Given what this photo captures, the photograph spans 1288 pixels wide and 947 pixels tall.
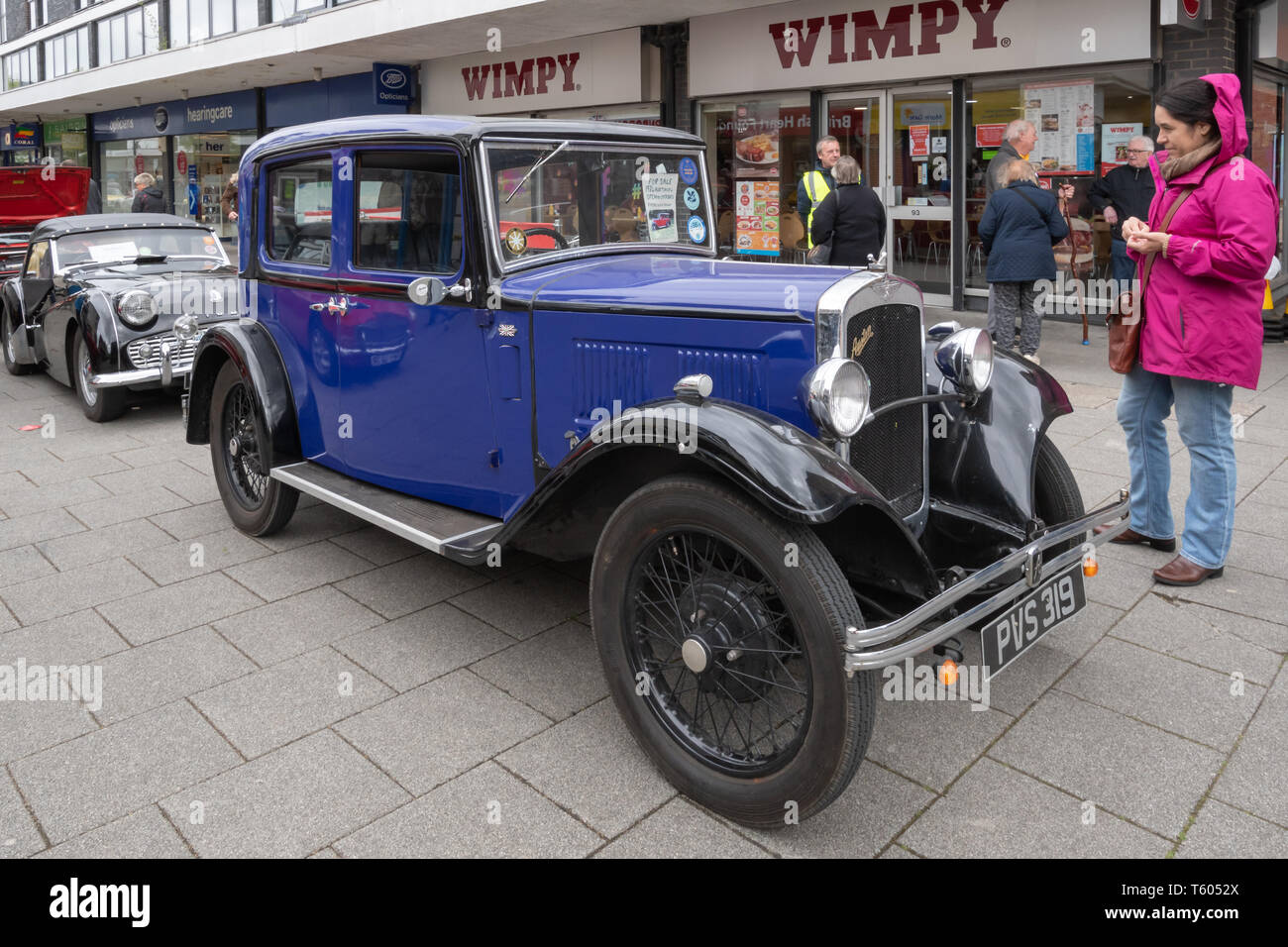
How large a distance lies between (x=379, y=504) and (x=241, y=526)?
4.66ft

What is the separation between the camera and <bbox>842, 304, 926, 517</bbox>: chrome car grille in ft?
10.5

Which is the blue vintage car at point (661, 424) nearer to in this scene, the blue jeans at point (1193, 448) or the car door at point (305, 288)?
the car door at point (305, 288)

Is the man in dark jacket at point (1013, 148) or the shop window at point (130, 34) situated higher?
the shop window at point (130, 34)

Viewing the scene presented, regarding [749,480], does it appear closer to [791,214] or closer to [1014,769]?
[1014,769]

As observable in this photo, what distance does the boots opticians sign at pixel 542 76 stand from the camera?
14078 mm

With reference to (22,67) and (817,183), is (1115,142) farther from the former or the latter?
(22,67)

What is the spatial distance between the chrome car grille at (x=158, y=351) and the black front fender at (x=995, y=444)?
611 cm

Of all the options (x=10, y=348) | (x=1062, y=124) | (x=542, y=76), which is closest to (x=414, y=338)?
(x=10, y=348)

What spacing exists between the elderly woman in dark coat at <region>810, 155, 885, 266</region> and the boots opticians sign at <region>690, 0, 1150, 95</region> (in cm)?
290

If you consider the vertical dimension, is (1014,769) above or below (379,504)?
below

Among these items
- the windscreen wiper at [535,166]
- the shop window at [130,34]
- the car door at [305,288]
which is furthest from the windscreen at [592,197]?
the shop window at [130,34]
